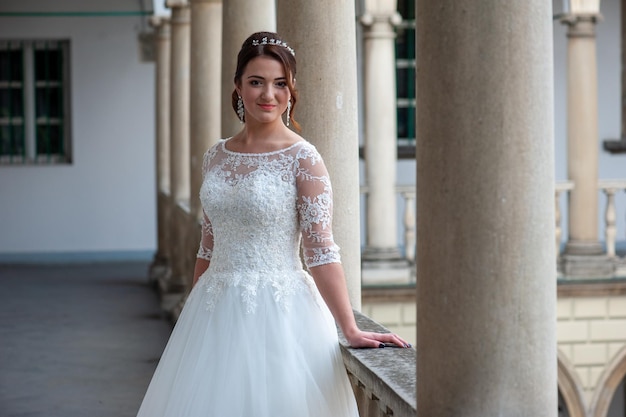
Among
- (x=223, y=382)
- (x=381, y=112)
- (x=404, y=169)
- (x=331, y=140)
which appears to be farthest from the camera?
(x=404, y=169)

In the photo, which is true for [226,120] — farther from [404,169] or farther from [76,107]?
[76,107]

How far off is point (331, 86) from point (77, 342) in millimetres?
5184

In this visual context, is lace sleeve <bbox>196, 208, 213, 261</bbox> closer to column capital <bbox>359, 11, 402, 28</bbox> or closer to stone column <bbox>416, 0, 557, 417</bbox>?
stone column <bbox>416, 0, 557, 417</bbox>

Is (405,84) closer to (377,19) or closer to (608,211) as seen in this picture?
(377,19)

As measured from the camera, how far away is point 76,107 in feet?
58.2

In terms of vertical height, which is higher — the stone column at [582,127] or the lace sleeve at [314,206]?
the stone column at [582,127]

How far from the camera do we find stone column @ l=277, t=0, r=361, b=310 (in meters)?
5.06

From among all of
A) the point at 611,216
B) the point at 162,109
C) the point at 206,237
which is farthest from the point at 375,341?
the point at 162,109

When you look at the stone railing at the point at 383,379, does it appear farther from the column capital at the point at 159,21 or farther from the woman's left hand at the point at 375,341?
the column capital at the point at 159,21

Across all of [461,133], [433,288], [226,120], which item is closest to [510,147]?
[461,133]

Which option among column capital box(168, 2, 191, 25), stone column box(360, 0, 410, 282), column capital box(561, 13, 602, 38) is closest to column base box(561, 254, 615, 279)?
stone column box(360, 0, 410, 282)

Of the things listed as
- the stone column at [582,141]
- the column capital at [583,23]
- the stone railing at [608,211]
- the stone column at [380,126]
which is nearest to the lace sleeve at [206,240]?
the stone column at [380,126]

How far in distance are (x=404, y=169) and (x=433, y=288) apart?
498 inches

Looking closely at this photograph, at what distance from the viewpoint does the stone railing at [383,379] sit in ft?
11.1
